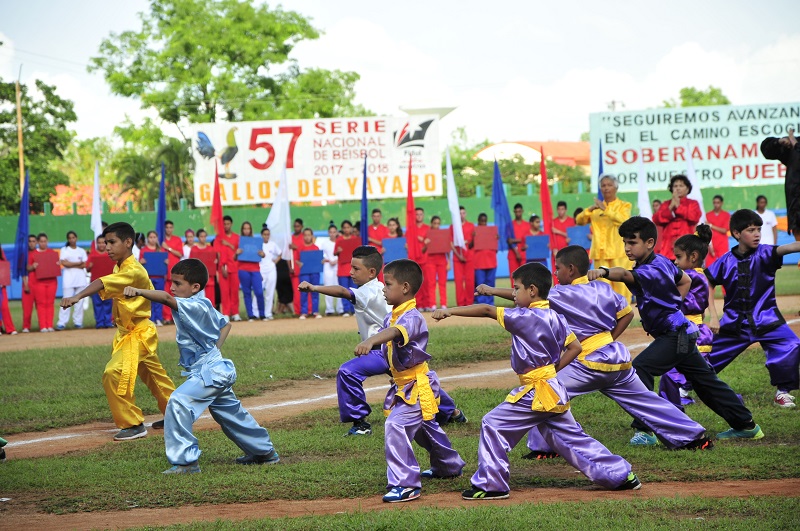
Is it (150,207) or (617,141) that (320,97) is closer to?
(150,207)

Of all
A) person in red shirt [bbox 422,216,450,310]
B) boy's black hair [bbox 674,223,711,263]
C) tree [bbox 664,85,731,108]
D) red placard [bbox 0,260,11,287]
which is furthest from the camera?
tree [bbox 664,85,731,108]

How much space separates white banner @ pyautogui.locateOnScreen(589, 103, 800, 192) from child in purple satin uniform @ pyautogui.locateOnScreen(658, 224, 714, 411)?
22128 mm

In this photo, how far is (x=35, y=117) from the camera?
41.1 metres

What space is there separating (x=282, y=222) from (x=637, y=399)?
13.2 metres

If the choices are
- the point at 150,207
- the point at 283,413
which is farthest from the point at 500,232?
the point at 150,207

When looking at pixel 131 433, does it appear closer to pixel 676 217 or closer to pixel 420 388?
pixel 420 388

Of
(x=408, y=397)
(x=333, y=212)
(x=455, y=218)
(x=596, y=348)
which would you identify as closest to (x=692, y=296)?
(x=596, y=348)

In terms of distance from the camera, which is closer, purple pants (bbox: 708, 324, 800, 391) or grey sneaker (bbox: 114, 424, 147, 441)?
purple pants (bbox: 708, 324, 800, 391)

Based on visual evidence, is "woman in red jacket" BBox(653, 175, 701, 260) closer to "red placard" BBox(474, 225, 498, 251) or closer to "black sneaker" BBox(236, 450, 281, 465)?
"red placard" BBox(474, 225, 498, 251)

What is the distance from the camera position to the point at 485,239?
780 inches

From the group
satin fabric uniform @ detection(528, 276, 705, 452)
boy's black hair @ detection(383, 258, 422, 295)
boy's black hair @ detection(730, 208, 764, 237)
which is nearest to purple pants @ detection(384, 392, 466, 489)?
boy's black hair @ detection(383, 258, 422, 295)

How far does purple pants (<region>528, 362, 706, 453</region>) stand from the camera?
21.9ft

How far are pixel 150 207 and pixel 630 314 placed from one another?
39329mm

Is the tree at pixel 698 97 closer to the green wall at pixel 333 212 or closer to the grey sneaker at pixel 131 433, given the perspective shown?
the green wall at pixel 333 212
